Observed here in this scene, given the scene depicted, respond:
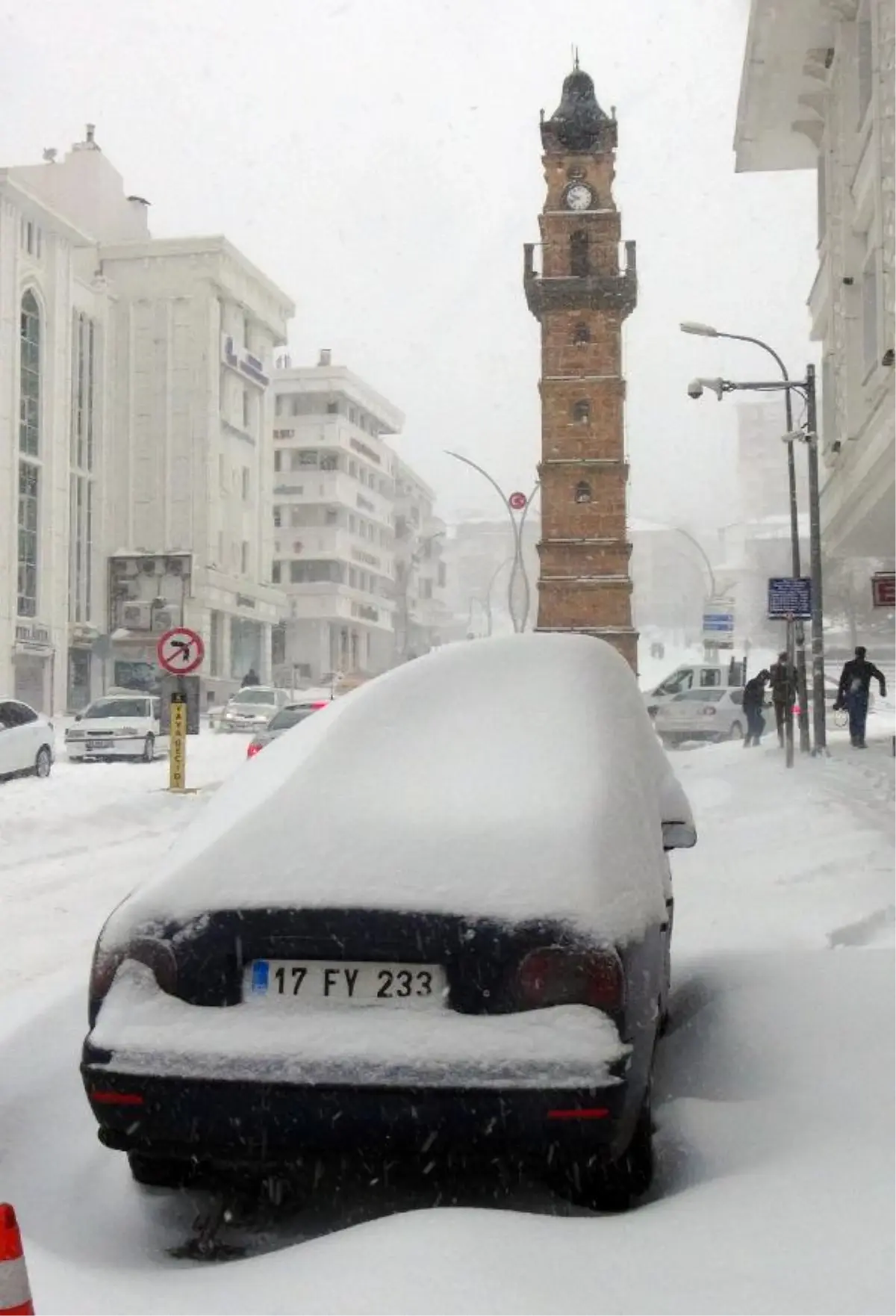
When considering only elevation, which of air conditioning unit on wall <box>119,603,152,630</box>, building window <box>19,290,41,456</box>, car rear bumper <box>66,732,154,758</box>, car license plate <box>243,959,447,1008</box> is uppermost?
building window <box>19,290,41,456</box>

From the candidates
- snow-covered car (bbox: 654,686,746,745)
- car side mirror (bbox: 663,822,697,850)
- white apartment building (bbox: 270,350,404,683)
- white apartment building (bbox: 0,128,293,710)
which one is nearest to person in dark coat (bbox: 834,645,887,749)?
snow-covered car (bbox: 654,686,746,745)

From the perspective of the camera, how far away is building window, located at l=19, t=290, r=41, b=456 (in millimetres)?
54281

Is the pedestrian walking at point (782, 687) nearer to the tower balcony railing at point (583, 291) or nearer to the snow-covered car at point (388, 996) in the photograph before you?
the snow-covered car at point (388, 996)

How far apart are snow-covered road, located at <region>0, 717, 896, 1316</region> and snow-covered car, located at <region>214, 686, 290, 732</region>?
1254 inches

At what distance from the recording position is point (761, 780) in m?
18.5

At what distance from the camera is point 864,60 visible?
68.5 ft

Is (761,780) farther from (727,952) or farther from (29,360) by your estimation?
(29,360)

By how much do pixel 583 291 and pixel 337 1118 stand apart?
199 feet

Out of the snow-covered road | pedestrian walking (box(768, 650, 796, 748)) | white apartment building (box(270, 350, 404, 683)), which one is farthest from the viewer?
white apartment building (box(270, 350, 404, 683))

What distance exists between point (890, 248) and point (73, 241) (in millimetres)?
46865

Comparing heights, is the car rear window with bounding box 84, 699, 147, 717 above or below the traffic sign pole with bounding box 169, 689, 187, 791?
above

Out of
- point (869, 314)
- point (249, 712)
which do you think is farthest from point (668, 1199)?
point (249, 712)

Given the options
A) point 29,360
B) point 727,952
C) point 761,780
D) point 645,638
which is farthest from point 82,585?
point 645,638

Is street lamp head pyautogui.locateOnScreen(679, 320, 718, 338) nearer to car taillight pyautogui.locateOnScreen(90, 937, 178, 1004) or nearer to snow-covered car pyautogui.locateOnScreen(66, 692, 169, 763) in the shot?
snow-covered car pyautogui.locateOnScreen(66, 692, 169, 763)
